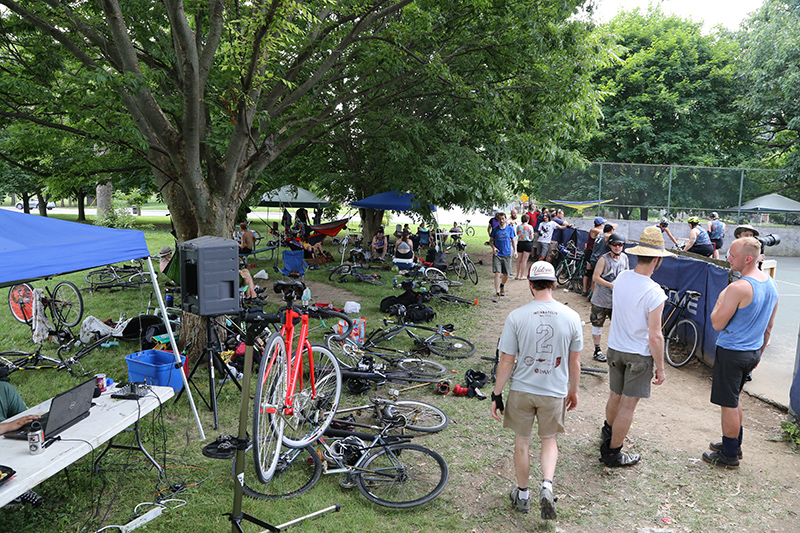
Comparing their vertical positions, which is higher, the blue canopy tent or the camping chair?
the blue canopy tent

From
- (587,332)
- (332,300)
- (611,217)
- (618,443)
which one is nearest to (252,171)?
(332,300)

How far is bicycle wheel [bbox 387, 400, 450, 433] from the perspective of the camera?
17.6ft

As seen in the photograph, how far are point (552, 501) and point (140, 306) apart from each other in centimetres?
991

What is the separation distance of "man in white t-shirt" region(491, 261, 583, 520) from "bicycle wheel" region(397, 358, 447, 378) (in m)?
3.02

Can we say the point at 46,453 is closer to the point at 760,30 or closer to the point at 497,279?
the point at 497,279

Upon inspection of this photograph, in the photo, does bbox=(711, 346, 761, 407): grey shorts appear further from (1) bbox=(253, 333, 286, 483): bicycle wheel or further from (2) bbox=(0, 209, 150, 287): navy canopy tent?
(2) bbox=(0, 209, 150, 287): navy canopy tent

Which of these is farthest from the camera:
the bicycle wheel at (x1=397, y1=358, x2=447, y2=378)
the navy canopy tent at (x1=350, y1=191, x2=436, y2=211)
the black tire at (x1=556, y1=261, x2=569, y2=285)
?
the navy canopy tent at (x1=350, y1=191, x2=436, y2=211)

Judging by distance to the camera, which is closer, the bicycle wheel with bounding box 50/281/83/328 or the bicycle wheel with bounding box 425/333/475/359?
the bicycle wheel with bounding box 425/333/475/359

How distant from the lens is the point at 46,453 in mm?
3297

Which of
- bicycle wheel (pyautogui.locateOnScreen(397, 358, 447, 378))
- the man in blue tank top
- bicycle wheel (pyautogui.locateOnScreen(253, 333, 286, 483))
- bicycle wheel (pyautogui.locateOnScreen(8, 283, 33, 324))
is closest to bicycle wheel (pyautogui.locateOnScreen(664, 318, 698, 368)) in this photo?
the man in blue tank top

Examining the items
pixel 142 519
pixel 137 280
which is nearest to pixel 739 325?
pixel 142 519

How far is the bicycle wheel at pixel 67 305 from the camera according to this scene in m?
8.66

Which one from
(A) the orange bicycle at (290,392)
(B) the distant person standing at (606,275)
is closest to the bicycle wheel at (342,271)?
(B) the distant person standing at (606,275)

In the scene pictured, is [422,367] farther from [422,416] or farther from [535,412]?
[535,412]
